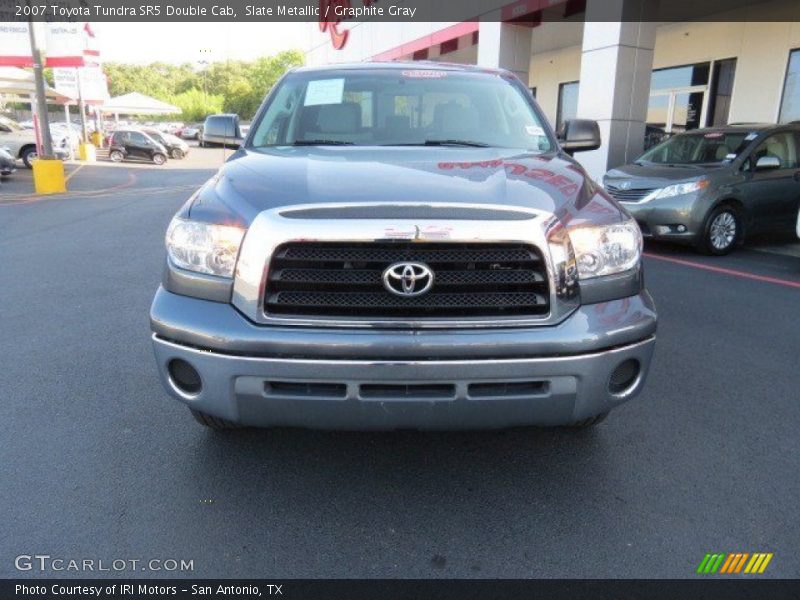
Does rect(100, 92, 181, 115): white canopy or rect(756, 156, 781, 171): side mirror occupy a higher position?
rect(100, 92, 181, 115): white canopy

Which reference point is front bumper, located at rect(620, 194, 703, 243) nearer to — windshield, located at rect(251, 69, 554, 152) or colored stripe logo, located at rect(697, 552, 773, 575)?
windshield, located at rect(251, 69, 554, 152)

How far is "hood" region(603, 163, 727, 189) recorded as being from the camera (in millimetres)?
8227

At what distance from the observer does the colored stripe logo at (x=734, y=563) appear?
2.25 metres

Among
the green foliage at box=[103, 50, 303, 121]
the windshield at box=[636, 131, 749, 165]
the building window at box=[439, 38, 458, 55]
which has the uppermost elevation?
the green foliage at box=[103, 50, 303, 121]

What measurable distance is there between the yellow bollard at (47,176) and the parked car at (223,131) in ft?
43.9

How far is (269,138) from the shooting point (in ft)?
11.8

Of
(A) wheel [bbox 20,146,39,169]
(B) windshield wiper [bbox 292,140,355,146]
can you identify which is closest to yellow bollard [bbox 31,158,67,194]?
(A) wheel [bbox 20,146,39,169]

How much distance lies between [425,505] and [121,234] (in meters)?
8.24

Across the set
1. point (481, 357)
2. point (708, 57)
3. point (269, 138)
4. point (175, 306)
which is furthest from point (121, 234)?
point (708, 57)

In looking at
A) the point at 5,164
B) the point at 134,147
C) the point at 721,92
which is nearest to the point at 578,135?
the point at 721,92

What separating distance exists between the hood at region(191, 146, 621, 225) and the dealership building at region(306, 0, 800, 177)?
995cm

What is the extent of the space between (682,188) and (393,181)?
22.1ft
